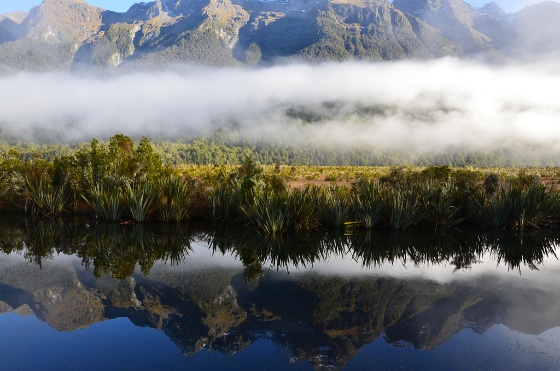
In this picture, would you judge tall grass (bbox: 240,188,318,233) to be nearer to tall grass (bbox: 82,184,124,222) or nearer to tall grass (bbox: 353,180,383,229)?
tall grass (bbox: 353,180,383,229)

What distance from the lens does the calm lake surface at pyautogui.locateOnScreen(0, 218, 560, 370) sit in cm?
653

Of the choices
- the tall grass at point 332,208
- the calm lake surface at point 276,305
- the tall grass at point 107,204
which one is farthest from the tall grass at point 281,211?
the tall grass at point 107,204

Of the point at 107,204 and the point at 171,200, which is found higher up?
the point at 171,200

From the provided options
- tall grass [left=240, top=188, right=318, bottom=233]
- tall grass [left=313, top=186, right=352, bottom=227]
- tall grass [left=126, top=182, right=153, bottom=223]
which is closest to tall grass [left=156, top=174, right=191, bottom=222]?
tall grass [left=126, top=182, right=153, bottom=223]

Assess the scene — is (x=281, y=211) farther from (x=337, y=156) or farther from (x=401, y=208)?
(x=337, y=156)

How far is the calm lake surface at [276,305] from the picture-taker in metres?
6.53

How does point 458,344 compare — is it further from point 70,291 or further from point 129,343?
point 70,291

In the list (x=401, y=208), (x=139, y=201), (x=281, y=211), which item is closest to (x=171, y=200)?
(x=139, y=201)

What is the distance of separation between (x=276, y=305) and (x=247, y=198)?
7.93 metres

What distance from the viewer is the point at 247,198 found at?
1606 centimetres

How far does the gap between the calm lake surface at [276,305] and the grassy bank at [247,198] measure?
211 cm

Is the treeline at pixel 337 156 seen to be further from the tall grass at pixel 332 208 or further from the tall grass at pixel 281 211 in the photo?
the tall grass at pixel 281 211

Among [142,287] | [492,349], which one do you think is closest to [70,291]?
[142,287]

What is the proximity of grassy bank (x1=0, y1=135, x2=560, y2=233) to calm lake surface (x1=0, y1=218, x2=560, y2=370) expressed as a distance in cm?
211
